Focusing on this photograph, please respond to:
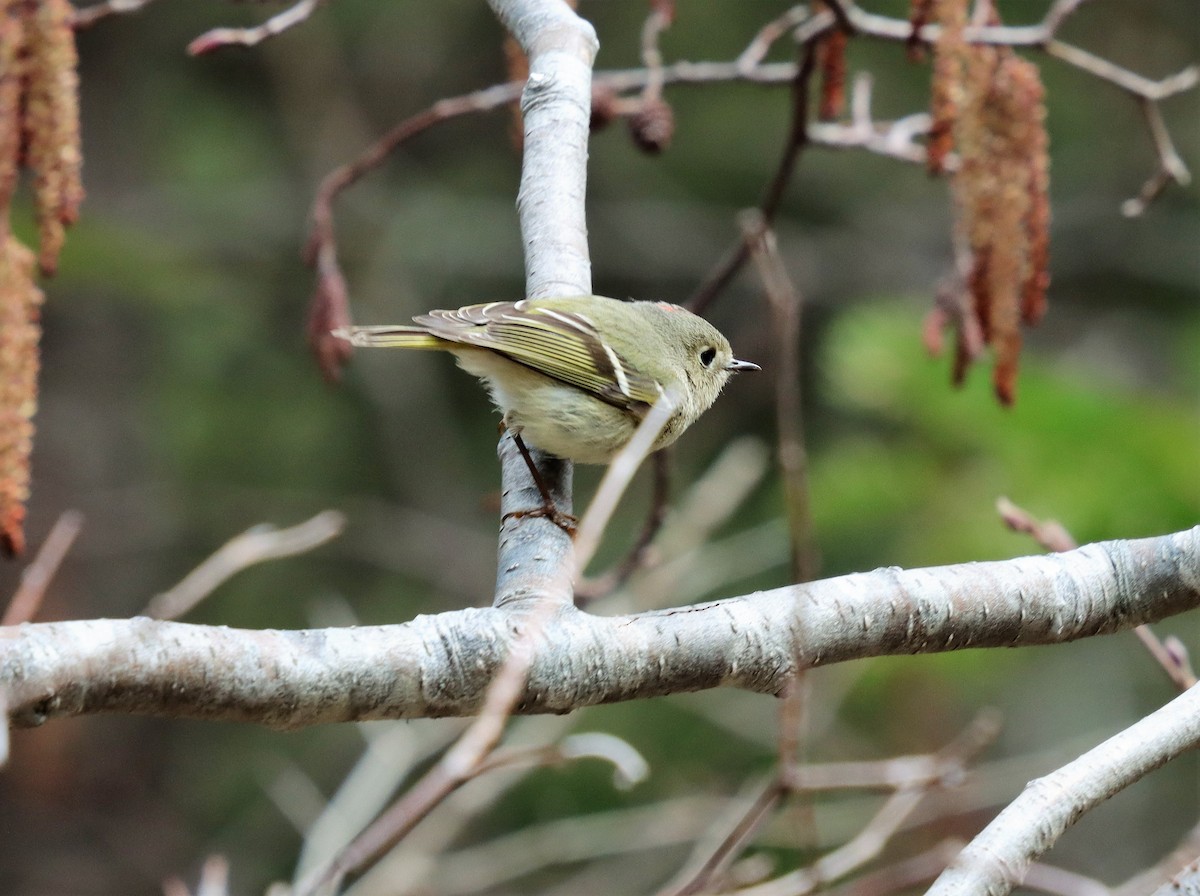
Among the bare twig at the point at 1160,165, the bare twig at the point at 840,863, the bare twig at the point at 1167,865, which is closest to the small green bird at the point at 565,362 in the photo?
the bare twig at the point at 840,863

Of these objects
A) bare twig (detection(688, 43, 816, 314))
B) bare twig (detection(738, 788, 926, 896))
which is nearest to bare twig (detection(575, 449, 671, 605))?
bare twig (detection(688, 43, 816, 314))

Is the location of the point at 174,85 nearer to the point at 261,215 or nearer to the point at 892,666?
the point at 261,215

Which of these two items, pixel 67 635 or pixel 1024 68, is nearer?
pixel 67 635

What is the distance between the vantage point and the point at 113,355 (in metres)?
7.18

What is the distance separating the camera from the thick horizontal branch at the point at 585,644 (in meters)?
1.27

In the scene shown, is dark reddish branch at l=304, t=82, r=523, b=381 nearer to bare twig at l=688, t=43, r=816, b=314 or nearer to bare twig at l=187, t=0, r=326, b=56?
bare twig at l=187, t=0, r=326, b=56

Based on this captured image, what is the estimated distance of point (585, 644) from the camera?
5.19 ft

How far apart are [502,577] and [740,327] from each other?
215 inches

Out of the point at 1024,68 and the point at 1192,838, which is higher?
the point at 1024,68

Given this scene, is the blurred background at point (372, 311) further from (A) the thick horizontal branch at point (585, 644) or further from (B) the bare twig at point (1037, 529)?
(A) the thick horizontal branch at point (585, 644)

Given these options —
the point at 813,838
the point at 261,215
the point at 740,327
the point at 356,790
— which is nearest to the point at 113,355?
the point at 261,215

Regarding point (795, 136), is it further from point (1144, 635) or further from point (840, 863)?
point (840, 863)

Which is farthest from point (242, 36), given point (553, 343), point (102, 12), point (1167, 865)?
point (1167, 865)

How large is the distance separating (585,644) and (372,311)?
5.86 metres
